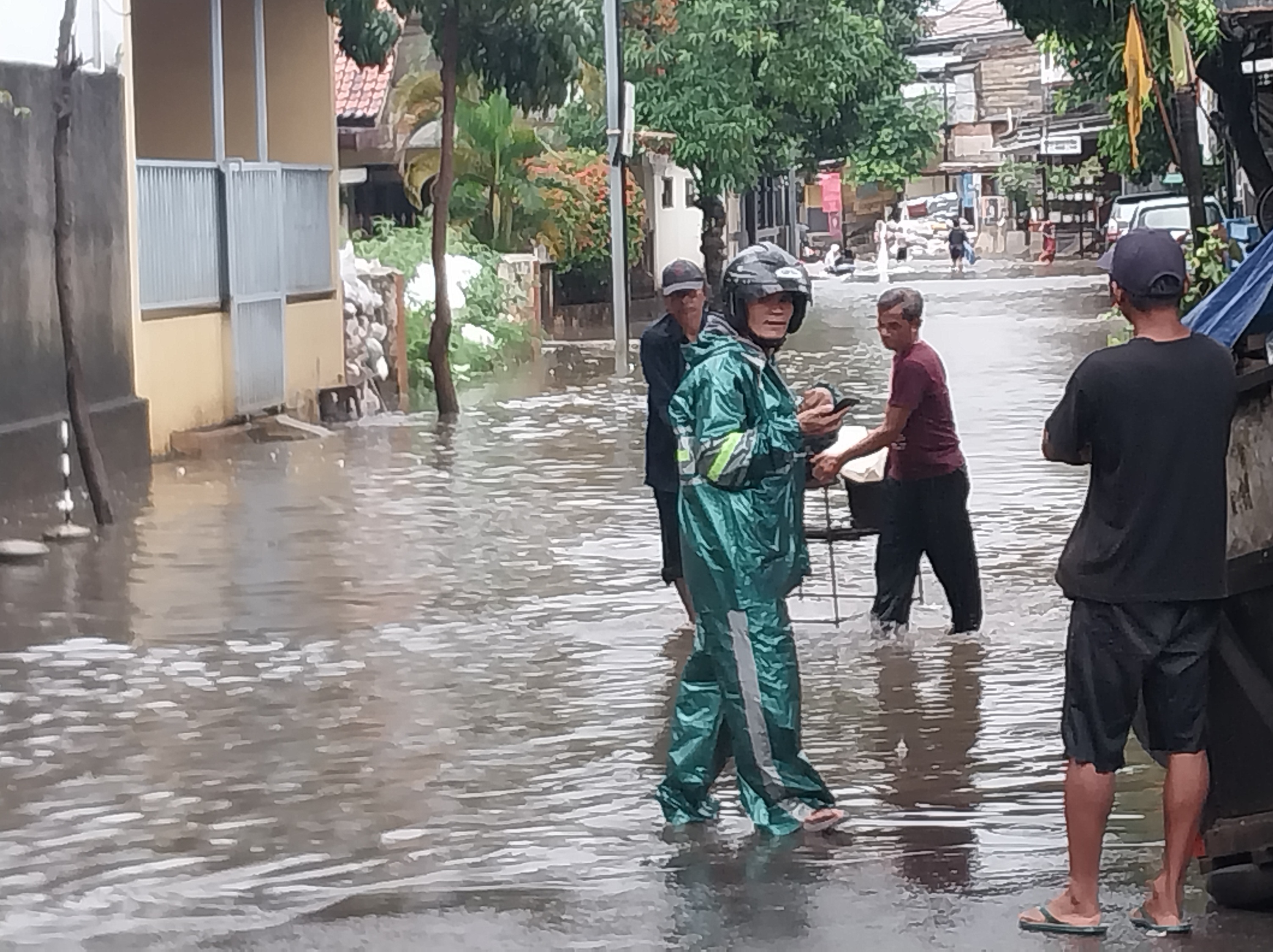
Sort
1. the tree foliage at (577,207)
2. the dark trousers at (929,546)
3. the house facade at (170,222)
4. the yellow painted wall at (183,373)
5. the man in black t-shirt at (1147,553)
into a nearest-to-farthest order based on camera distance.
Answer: the man in black t-shirt at (1147,553), the dark trousers at (929,546), the house facade at (170,222), the yellow painted wall at (183,373), the tree foliage at (577,207)

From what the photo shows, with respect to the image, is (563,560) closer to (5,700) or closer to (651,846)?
(5,700)

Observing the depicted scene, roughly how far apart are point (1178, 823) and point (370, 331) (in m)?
18.1

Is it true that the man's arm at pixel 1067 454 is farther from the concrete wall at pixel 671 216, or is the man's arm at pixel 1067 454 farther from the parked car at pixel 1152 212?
the concrete wall at pixel 671 216

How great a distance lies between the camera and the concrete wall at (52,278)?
14453 millimetres

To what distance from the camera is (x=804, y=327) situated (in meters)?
32.1

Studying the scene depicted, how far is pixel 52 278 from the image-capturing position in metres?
15.1

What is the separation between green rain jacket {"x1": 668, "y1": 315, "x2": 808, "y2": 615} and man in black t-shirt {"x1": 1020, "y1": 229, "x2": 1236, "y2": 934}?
1.09m

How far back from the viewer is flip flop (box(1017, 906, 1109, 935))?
5590 millimetres

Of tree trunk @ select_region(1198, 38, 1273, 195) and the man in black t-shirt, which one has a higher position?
tree trunk @ select_region(1198, 38, 1273, 195)

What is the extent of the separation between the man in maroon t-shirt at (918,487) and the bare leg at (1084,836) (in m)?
3.42

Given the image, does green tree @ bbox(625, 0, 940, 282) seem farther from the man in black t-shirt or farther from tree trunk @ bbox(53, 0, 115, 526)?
the man in black t-shirt

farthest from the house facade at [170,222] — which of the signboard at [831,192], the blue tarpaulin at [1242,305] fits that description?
the signboard at [831,192]

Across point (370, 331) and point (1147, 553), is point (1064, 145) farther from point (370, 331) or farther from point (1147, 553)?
point (1147, 553)

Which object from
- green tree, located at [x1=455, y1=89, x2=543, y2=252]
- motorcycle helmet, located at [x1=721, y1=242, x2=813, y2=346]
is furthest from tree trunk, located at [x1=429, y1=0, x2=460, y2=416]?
motorcycle helmet, located at [x1=721, y1=242, x2=813, y2=346]
